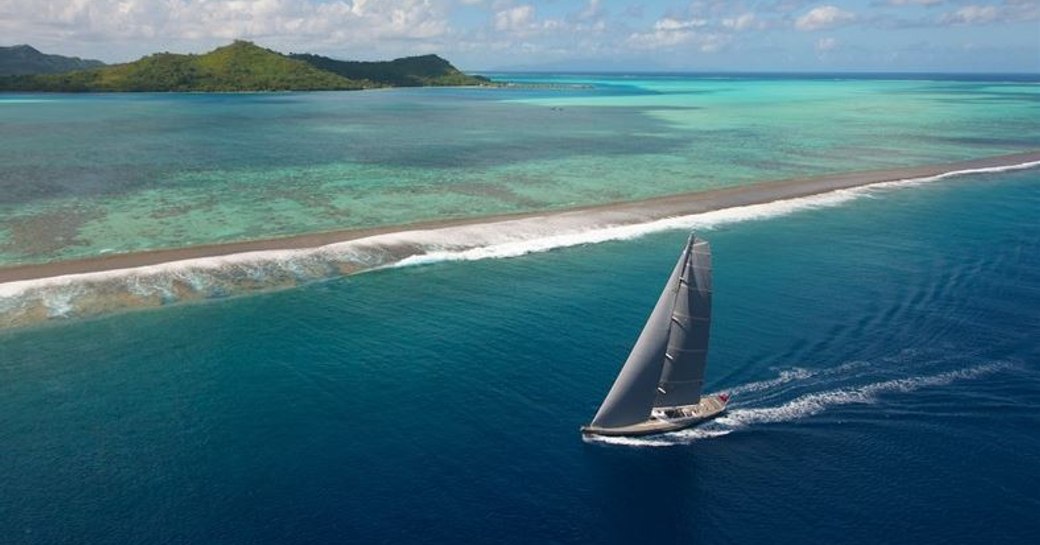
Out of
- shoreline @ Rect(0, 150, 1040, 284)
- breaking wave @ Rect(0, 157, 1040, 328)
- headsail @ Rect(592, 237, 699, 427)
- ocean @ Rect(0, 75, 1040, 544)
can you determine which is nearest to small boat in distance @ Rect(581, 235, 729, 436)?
headsail @ Rect(592, 237, 699, 427)

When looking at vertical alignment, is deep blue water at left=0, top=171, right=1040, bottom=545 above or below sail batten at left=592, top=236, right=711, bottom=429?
below

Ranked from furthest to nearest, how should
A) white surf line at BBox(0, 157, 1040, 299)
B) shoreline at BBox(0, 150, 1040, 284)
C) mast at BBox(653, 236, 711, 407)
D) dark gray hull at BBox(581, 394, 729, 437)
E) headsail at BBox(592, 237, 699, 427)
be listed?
shoreline at BBox(0, 150, 1040, 284) < white surf line at BBox(0, 157, 1040, 299) < dark gray hull at BBox(581, 394, 729, 437) < headsail at BBox(592, 237, 699, 427) < mast at BBox(653, 236, 711, 407)

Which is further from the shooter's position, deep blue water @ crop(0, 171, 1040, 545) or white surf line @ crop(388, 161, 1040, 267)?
white surf line @ crop(388, 161, 1040, 267)

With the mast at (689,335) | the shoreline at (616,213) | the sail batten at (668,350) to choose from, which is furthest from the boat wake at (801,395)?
the shoreline at (616,213)

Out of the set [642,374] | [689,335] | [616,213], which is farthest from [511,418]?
[616,213]

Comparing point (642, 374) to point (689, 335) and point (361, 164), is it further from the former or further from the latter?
point (361, 164)

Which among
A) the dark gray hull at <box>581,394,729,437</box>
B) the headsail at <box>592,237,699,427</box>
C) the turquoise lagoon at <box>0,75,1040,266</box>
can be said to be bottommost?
the dark gray hull at <box>581,394,729,437</box>

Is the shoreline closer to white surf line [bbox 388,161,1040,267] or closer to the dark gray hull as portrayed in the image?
white surf line [bbox 388,161,1040,267]

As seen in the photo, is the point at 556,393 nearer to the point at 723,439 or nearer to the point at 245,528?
the point at 723,439
